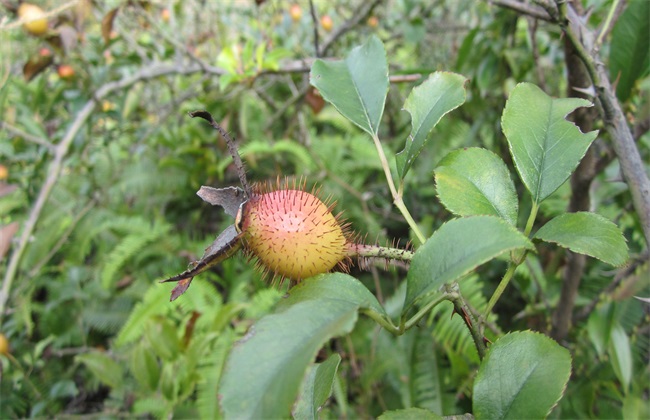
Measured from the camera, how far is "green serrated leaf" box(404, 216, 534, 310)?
35cm

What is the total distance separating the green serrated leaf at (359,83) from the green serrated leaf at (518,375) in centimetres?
26

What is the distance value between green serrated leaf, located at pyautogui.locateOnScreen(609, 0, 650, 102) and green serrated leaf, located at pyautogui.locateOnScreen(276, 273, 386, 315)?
0.56 metres

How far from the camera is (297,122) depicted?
199cm

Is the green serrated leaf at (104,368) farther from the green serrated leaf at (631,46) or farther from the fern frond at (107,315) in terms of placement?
the green serrated leaf at (631,46)

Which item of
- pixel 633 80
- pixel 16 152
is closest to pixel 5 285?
pixel 16 152

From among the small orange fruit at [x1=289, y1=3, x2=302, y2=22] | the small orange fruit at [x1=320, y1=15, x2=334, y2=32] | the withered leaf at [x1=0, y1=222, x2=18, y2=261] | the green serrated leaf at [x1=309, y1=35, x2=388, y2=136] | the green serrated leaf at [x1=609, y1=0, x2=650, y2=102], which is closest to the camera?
the green serrated leaf at [x1=309, y1=35, x2=388, y2=136]

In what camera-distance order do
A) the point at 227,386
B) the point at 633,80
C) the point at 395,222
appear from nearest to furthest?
the point at 227,386 < the point at 633,80 < the point at 395,222

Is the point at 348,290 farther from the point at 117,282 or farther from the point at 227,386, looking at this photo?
the point at 117,282

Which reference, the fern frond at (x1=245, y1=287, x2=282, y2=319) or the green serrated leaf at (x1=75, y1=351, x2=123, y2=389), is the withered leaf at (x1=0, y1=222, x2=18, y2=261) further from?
the fern frond at (x1=245, y1=287, x2=282, y2=319)

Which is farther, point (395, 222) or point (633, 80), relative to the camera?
point (395, 222)

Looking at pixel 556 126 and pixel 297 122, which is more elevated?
pixel 556 126

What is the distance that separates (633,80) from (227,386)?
73cm

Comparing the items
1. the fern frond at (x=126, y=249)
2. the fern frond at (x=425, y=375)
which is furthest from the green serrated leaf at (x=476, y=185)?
the fern frond at (x=126, y=249)

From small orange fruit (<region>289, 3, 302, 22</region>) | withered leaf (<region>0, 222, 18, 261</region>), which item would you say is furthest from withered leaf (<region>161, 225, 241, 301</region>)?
small orange fruit (<region>289, 3, 302, 22</region>)
